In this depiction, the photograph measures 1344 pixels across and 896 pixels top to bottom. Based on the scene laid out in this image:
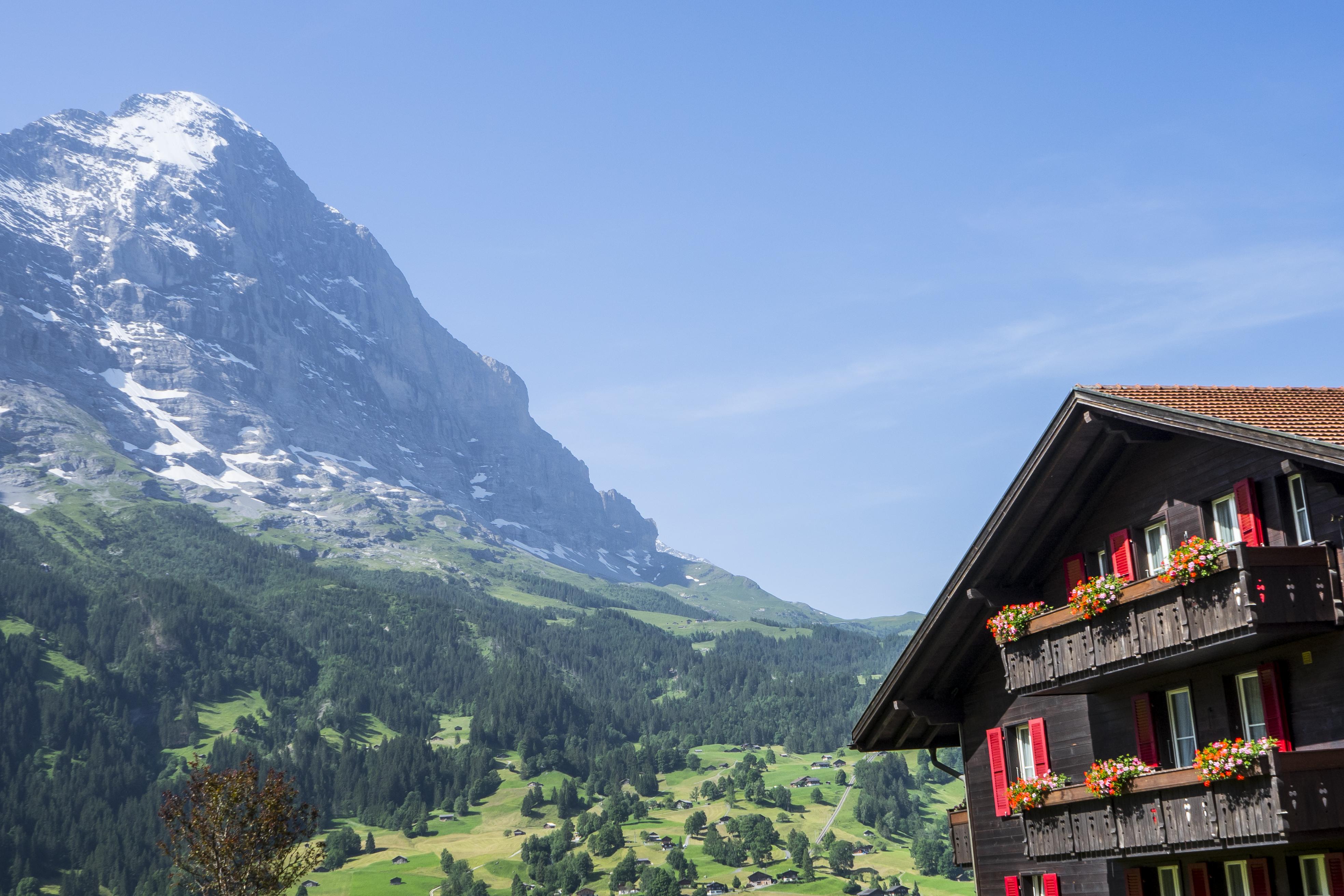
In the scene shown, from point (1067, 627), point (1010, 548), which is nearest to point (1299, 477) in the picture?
point (1067, 627)

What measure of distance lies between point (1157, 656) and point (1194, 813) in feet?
8.87

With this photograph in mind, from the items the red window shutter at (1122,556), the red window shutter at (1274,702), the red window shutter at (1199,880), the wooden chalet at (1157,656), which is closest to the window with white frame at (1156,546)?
the wooden chalet at (1157,656)

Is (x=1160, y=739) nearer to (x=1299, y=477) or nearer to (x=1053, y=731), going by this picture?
(x=1053, y=731)

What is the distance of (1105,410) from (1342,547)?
509 centimetres

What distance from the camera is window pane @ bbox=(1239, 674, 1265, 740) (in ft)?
71.1

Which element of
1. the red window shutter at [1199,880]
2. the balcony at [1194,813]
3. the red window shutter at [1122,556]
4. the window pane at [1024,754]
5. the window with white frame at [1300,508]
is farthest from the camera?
Result: the window pane at [1024,754]

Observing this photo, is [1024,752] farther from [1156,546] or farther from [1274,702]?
[1274,702]

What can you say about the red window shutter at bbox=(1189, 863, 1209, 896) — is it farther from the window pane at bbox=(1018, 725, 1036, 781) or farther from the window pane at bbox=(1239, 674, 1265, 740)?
the window pane at bbox=(1018, 725, 1036, 781)

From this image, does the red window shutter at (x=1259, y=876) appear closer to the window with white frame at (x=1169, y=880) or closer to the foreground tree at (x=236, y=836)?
the window with white frame at (x=1169, y=880)

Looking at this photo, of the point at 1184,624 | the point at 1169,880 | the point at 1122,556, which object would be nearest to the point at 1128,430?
the point at 1122,556

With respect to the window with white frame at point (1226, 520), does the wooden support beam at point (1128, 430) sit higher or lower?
higher

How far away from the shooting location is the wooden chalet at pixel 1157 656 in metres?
19.9

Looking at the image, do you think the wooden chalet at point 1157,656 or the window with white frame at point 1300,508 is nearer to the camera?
the wooden chalet at point 1157,656

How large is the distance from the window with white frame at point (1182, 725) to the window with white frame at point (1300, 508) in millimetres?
3952
